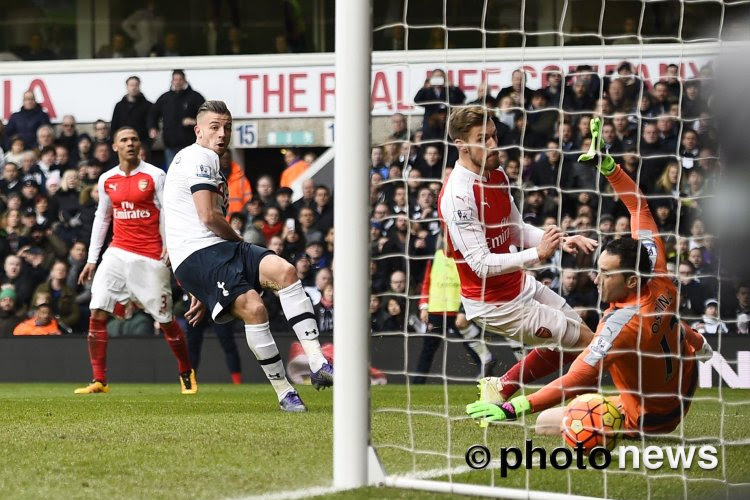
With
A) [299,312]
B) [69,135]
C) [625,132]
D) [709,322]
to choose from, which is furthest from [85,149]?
[299,312]

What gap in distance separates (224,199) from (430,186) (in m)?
3.51

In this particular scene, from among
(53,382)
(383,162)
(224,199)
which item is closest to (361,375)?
(224,199)

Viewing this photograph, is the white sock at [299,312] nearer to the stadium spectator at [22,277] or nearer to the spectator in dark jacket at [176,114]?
the spectator in dark jacket at [176,114]

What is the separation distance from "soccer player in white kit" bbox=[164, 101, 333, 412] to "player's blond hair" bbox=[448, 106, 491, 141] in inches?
56.0

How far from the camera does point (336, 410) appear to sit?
4496 millimetres

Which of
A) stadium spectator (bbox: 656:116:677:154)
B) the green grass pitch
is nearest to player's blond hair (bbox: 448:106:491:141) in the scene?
the green grass pitch

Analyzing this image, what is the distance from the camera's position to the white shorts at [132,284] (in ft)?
32.1

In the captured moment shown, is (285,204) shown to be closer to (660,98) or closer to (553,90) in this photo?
(553,90)

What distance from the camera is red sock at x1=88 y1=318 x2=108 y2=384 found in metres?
9.82

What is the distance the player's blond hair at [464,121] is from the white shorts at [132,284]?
160 inches

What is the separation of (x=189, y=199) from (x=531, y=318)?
88.0 inches

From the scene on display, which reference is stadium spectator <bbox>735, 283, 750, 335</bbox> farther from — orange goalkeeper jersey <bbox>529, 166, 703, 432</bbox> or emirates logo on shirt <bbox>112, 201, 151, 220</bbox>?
emirates logo on shirt <bbox>112, 201, 151, 220</bbox>

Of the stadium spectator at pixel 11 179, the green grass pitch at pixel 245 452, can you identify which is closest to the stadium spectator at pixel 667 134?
the green grass pitch at pixel 245 452

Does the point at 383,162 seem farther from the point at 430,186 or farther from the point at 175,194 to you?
the point at 175,194
